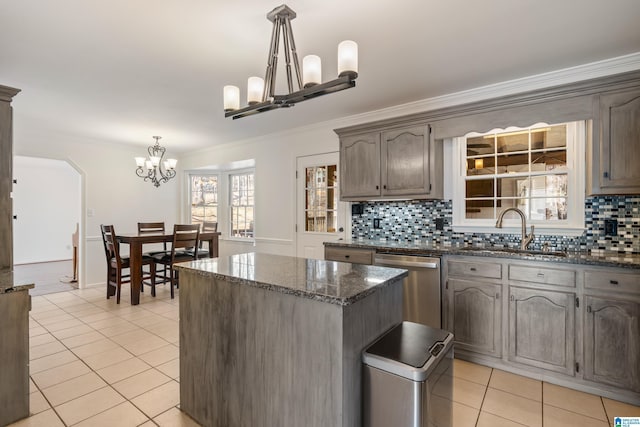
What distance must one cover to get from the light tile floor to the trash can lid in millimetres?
786

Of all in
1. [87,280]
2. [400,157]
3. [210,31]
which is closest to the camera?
[210,31]

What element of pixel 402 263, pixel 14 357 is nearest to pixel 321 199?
pixel 402 263

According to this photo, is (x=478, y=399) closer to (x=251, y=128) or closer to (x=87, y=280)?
(x=251, y=128)

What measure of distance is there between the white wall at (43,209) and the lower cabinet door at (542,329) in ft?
27.2

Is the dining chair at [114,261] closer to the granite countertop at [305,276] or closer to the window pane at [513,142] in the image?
the granite countertop at [305,276]

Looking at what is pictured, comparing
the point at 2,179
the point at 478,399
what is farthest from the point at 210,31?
the point at 478,399

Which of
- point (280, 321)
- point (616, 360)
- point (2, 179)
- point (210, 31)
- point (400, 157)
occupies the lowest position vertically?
point (616, 360)

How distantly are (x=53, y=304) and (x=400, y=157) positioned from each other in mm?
4812

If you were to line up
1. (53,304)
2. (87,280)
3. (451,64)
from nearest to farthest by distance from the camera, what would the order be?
1. (451,64)
2. (53,304)
3. (87,280)

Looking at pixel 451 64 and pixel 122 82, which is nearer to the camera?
pixel 451 64

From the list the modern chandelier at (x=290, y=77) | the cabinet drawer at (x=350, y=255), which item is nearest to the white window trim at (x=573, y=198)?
the cabinet drawer at (x=350, y=255)

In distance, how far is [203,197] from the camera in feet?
20.9

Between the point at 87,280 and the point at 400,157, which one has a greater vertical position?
the point at 400,157

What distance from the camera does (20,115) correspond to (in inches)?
154
